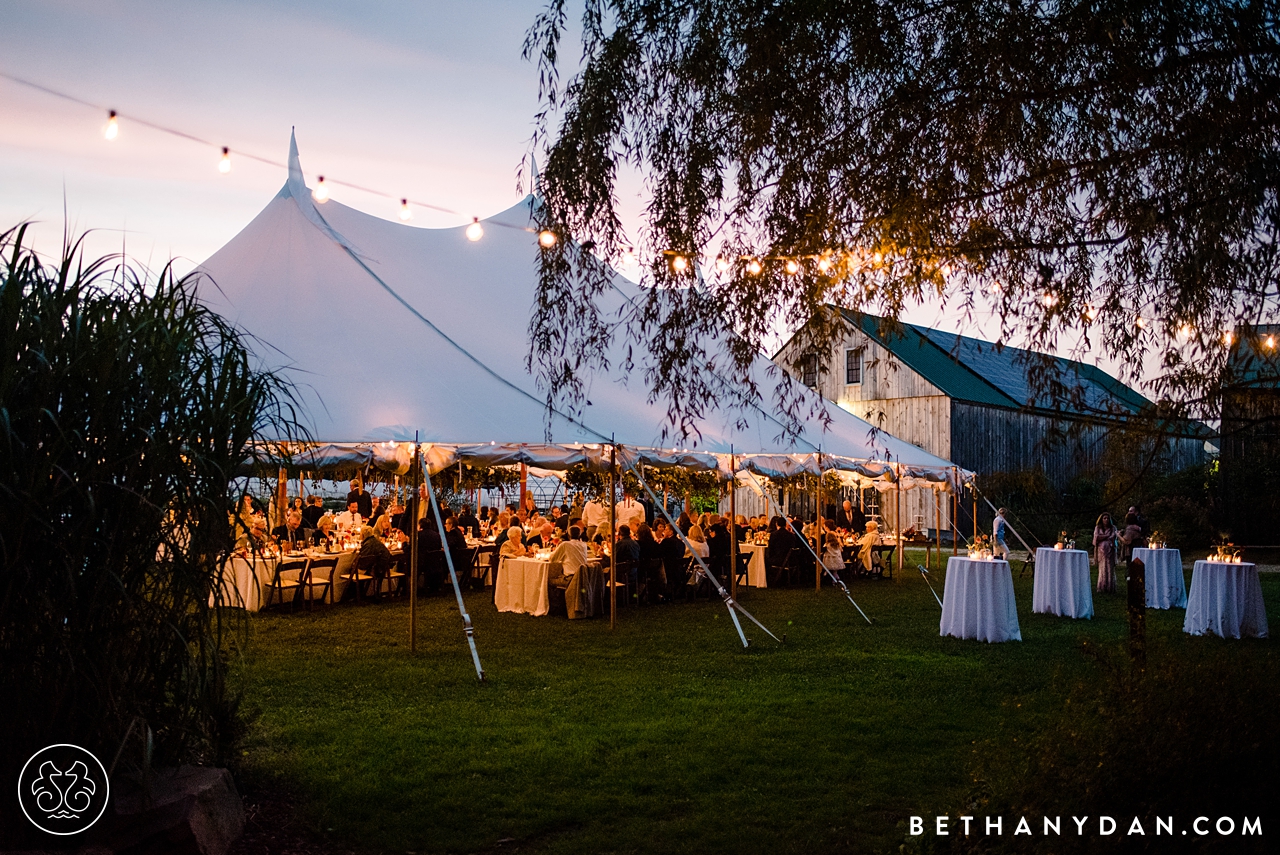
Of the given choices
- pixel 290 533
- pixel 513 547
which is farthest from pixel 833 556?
pixel 290 533

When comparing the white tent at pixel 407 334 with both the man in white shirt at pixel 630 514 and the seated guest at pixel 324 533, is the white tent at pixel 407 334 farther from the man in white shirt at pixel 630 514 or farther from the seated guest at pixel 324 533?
the man in white shirt at pixel 630 514

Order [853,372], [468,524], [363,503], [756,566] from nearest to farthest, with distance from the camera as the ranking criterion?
[468,524]
[756,566]
[363,503]
[853,372]

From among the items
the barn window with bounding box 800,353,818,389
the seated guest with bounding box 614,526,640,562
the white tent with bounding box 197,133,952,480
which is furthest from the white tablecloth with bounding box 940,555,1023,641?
the barn window with bounding box 800,353,818,389

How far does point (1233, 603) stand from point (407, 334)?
9367 millimetres

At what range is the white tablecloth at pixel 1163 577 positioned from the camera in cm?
1284

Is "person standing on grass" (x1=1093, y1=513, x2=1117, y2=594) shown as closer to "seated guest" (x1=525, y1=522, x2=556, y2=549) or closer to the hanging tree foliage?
"seated guest" (x1=525, y1=522, x2=556, y2=549)

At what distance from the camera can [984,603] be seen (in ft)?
32.5

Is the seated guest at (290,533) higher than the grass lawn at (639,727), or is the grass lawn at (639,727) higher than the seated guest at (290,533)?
the seated guest at (290,533)

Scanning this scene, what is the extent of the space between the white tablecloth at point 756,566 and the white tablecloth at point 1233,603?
22.3ft

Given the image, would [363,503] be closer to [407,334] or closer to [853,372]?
[407,334]

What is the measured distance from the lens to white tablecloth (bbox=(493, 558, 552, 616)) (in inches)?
462

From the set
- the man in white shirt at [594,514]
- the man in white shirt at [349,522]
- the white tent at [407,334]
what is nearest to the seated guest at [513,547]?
the white tent at [407,334]

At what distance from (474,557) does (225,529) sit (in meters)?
10.8

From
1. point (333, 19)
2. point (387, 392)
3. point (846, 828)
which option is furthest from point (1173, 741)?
point (387, 392)
